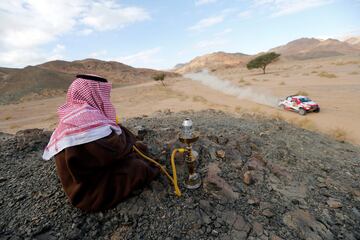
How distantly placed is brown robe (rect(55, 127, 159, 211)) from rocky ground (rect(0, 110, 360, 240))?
18 cm

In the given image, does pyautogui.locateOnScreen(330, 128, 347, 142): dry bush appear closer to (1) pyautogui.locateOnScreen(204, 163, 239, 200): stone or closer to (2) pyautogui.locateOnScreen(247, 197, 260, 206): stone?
(2) pyautogui.locateOnScreen(247, 197, 260, 206): stone

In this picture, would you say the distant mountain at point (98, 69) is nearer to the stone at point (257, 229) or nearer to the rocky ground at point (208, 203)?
the rocky ground at point (208, 203)

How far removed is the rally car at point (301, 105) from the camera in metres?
14.7

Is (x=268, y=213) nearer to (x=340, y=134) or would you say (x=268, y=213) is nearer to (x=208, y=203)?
(x=208, y=203)

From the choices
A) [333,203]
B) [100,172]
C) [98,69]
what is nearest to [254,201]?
[333,203]

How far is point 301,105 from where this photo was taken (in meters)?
14.9

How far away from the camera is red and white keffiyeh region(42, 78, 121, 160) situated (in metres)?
2.32

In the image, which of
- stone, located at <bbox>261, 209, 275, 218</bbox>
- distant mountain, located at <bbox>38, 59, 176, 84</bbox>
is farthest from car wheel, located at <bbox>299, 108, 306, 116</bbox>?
distant mountain, located at <bbox>38, 59, 176, 84</bbox>

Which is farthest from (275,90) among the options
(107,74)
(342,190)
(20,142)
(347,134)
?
(107,74)

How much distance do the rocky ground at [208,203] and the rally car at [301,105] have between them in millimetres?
11574

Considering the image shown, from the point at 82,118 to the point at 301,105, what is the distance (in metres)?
15.3

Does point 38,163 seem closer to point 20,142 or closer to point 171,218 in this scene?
point 20,142

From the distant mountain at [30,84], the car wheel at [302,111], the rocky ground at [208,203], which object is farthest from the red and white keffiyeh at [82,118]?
the distant mountain at [30,84]

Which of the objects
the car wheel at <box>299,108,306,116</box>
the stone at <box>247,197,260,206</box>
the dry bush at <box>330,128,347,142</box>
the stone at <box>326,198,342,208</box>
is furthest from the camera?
the car wheel at <box>299,108,306,116</box>
